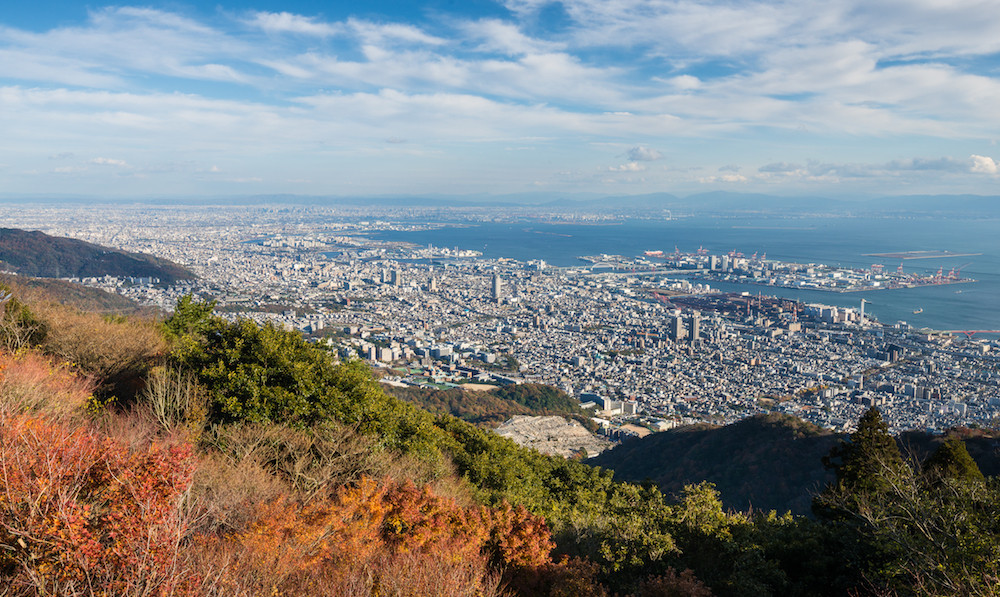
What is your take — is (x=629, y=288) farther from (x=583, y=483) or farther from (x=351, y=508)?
(x=351, y=508)

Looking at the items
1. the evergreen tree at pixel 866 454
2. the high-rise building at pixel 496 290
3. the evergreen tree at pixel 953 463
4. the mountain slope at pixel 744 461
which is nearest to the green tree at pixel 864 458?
the evergreen tree at pixel 866 454

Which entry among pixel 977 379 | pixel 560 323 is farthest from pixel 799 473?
pixel 560 323

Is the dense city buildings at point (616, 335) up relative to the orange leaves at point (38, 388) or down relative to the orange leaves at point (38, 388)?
down

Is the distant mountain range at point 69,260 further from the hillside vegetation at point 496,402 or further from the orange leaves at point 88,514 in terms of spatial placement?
the orange leaves at point 88,514

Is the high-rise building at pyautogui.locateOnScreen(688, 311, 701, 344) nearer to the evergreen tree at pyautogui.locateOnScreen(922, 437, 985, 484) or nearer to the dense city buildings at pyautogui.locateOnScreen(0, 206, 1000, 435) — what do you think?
the dense city buildings at pyautogui.locateOnScreen(0, 206, 1000, 435)

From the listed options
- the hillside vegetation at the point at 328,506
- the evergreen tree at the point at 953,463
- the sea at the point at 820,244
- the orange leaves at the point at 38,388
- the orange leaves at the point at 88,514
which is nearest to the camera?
the orange leaves at the point at 88,514

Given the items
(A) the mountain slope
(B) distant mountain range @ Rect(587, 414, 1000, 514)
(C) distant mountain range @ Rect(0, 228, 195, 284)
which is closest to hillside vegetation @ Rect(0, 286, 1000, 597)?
(B) distant mountain range @ Rect(587, 414, 1000, 514)

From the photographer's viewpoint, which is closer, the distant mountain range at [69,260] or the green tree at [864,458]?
the green tree at [864,458]
